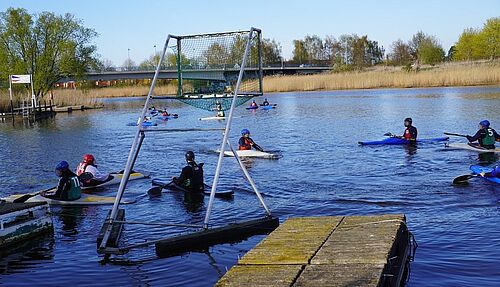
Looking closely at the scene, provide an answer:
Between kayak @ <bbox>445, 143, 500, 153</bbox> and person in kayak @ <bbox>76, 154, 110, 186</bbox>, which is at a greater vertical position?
person in kayak @ <bbox>76, 154, 110, 186</bbox>

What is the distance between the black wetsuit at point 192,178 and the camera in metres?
Result: 15.4

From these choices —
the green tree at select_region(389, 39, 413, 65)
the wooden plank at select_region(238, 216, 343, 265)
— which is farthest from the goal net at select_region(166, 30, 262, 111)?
the green tree at select_region(389, 39, 413, 65)

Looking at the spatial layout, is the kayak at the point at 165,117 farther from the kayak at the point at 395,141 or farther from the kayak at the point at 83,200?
the kayak at the point at 83,200

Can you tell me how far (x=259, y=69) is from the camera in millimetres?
11227

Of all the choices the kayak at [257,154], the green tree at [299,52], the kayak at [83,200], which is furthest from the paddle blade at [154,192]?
the green tree at [299,52]

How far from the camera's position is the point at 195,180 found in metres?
15.5

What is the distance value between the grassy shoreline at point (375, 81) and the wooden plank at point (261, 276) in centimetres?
4526

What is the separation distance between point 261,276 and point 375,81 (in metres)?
62.7

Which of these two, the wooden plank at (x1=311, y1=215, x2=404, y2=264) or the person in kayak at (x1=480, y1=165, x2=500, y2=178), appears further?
the person in kayak at (x1=480, y1=165, x2=500, y2=178)

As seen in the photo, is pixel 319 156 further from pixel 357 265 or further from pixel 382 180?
pixel 357 265

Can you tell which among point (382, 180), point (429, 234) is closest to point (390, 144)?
→ point (382, 180)

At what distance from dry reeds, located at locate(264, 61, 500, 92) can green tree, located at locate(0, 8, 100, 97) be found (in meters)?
24.2

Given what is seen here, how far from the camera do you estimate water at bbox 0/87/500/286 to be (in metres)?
9.98

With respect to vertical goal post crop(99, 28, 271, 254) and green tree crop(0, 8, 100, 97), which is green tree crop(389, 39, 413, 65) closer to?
green tree crop(0, 8, 100, 97)
